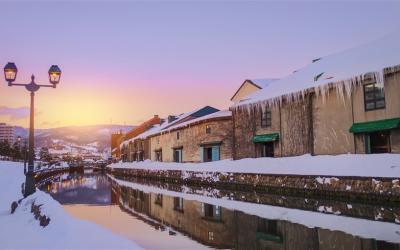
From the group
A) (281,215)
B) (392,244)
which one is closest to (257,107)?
(281,215)

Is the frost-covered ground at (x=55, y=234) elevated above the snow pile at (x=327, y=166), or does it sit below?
below

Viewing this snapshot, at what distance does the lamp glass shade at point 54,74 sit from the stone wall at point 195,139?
77.8 ft

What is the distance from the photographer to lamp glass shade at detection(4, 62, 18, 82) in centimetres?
1439

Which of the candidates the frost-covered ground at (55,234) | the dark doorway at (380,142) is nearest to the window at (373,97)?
the dark doorway at (380,142)

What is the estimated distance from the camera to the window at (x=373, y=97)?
2198 centimetres

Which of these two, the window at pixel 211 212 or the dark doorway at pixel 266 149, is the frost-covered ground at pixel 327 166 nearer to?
the dark doorway at pixel 266 149

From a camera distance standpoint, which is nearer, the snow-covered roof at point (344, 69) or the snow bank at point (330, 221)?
the snow bank at point (330, 221)

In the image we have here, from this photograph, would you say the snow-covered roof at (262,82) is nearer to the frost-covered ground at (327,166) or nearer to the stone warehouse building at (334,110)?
the stone warehouse building at (334,110)

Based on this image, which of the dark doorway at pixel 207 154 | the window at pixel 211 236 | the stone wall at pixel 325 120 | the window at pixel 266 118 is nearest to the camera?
the window at pixel 211 236

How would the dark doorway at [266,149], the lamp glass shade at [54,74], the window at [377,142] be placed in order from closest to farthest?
1. the lamp glass shade at [54,74]
2. the window at [377,142]
3. the dark doorway at [266,149]

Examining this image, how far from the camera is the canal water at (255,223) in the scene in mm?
9492

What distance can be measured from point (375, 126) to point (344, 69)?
18.2 ft

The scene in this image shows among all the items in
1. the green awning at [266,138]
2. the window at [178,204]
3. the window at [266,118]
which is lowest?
the window at [178,204]

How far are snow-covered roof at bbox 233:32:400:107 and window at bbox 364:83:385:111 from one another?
690 millimetres
